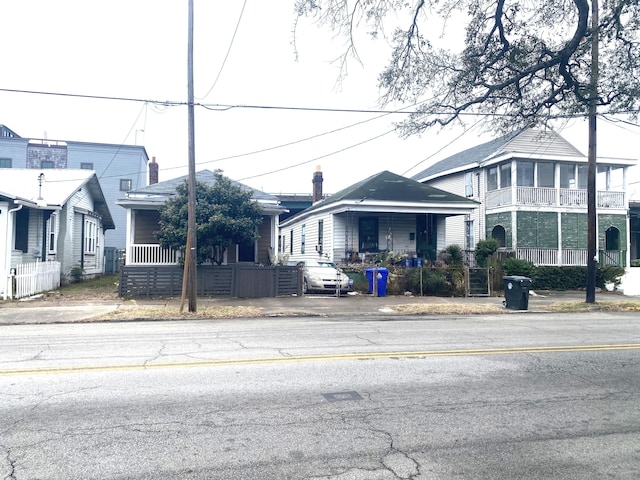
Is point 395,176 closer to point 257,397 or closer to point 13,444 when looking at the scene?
point 257,397

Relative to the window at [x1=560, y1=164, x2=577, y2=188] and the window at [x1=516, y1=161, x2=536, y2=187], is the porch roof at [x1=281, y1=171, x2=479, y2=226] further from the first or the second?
the window at [x1=560, y1=164, x2=577, y2=188]

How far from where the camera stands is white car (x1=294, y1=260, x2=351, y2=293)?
64.3 ft

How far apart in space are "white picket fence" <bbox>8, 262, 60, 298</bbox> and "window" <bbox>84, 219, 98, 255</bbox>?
589cm

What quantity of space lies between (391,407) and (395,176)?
22.9 metres

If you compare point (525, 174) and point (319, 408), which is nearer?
point (319, 408)

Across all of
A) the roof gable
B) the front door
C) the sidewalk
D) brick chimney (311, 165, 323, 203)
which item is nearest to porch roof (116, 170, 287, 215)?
the sidewalk

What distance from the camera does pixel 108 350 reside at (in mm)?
8539

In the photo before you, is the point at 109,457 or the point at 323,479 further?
the point at 109,457

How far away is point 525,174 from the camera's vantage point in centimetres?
2783

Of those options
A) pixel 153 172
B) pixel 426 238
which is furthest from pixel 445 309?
pixel 153 172

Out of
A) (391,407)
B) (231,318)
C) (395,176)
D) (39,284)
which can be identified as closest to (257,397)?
(391,407)

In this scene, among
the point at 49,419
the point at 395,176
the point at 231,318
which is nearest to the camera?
the point at 49,419

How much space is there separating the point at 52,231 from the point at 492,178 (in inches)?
918

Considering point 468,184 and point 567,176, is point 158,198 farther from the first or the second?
point 567,176
